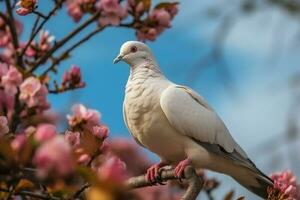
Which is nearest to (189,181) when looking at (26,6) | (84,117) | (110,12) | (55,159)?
(84,117)

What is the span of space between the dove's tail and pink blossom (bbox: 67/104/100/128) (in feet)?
2.94

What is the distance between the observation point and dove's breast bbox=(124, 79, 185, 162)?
3.21 metres

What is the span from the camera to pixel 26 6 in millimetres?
3258

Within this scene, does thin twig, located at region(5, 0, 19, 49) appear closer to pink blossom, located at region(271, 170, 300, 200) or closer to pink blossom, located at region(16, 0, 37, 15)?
pink blossom, located at region(16, 0, 37, 15)

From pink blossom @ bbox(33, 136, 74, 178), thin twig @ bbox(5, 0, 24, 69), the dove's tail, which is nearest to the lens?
pink blossom @ bbox(33, 136, 74, 178)

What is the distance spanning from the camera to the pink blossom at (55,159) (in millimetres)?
1072

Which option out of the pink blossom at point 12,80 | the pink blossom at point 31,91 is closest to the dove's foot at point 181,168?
the pink blossom at point 31,91

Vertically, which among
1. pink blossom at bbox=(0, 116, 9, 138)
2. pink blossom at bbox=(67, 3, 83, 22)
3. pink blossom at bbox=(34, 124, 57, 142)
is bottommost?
pink blossom at bbox=(34, 124, 57, 142)

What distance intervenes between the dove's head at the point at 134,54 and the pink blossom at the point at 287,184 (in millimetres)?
905

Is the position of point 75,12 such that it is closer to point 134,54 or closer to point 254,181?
point 134,54

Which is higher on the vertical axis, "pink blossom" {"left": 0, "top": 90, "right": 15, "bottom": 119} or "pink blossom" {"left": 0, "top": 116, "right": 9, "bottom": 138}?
"pink blossom" {"left": 0, "top": 90, "right": 15, "bottom": 119}

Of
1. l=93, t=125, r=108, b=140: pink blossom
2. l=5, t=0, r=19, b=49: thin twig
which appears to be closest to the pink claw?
l=93, t=125, r=108, b=140: pink blossom

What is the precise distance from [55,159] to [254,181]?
2484 millimetres

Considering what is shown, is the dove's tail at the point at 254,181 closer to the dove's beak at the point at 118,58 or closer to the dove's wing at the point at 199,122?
the dove's wing at the point at 199,122
